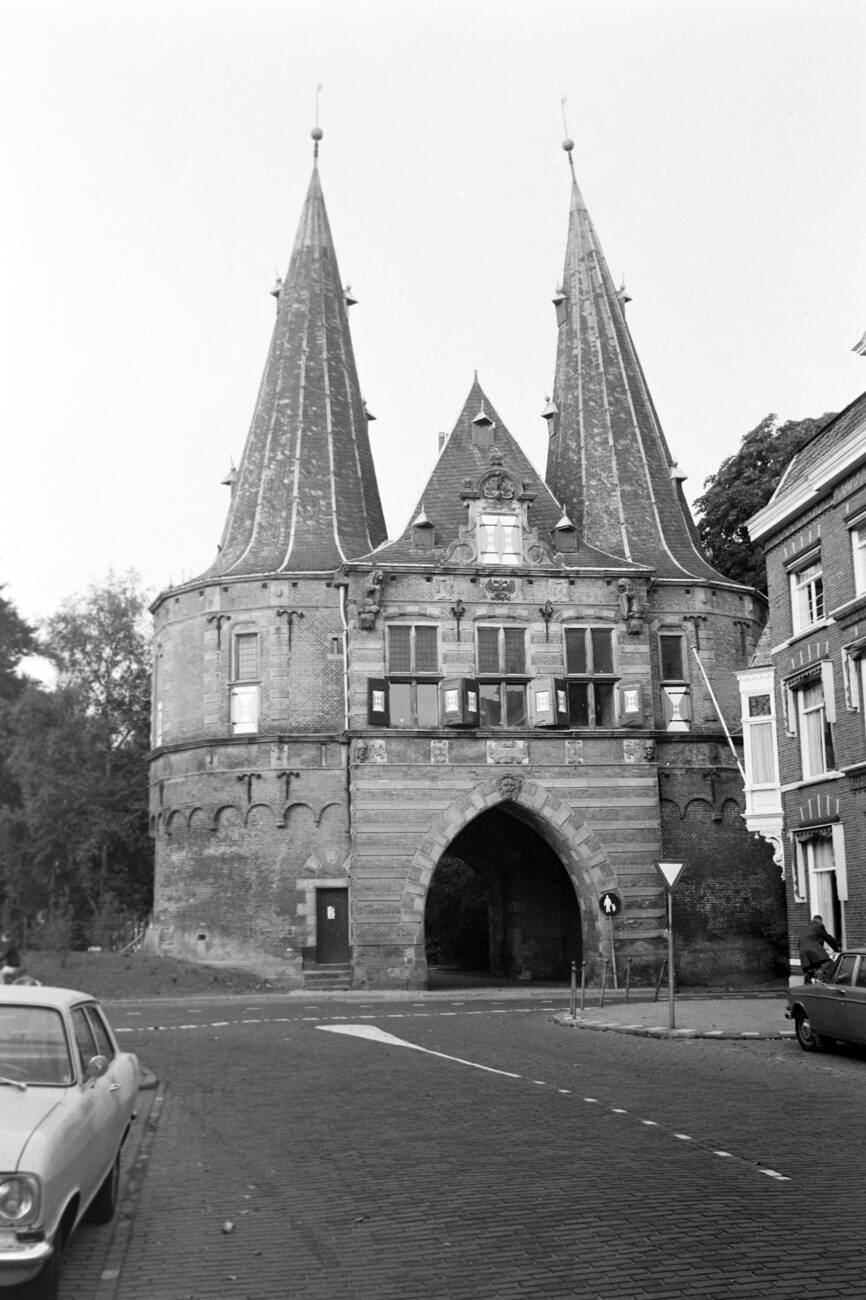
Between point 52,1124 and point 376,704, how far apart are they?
106 feet

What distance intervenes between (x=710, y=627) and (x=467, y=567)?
28.0 ft

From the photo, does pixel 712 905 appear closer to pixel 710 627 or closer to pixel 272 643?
pixel 710 627

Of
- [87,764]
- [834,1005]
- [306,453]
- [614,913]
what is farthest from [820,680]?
[87,764]

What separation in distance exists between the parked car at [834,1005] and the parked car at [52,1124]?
11.1m

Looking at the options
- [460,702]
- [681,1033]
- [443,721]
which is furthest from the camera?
[443,721]

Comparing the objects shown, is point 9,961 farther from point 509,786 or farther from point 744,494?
point 744,494

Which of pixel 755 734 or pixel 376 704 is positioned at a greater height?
pixel 376 704

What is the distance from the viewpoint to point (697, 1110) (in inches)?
501

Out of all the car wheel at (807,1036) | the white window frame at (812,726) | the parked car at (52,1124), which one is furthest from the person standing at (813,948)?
the parked car at (52,1124)

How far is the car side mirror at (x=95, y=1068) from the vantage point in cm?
785

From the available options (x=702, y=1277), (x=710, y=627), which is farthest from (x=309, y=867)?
(x=702, y=1277)

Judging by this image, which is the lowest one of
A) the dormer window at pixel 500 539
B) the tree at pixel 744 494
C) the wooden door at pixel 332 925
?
the wooden door at pixel 332 925

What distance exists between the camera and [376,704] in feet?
128

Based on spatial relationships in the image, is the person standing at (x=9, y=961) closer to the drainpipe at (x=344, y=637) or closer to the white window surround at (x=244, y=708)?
the drainpipe at (x=344, y=637)
